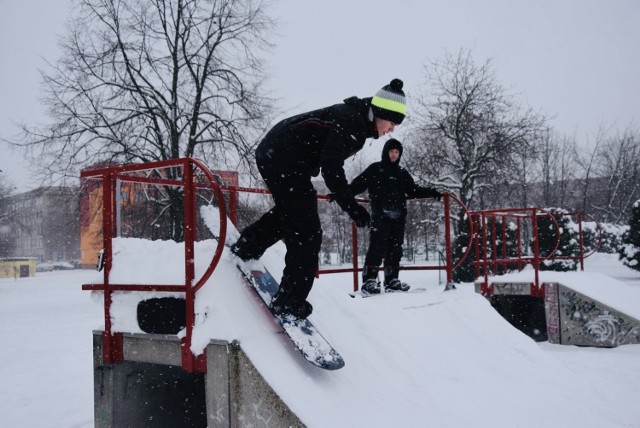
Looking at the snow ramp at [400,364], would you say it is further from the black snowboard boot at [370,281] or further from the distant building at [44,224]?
the distant building at [44,224]

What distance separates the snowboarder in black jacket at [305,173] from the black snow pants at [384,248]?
1807 mm

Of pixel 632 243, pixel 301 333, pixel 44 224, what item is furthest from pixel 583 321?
pixel 44 224

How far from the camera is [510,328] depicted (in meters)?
4.53

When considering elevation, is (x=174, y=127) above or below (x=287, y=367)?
above

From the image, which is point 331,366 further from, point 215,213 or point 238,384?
point 215,213

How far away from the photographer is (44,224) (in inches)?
2872

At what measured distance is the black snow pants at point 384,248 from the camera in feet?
16.2

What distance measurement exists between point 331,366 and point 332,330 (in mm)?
683

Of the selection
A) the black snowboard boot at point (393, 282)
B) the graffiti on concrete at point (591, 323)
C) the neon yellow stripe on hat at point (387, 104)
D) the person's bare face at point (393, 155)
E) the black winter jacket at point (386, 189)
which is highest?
the neon yellow stripe on hat at point (387, 104)

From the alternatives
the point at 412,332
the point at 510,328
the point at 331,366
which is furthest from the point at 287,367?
the point at 510,328

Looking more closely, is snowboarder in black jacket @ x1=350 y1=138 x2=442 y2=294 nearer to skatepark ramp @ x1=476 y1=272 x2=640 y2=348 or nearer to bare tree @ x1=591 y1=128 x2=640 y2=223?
skatepark ramp @ x1=476 y1=272 x2=640 y2=348

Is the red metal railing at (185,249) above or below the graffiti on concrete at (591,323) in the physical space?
above

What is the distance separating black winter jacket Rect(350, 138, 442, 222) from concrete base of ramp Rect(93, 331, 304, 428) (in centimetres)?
240

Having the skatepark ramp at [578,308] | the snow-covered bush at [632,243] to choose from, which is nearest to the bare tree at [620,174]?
the snow-covered bush at [632,243]
